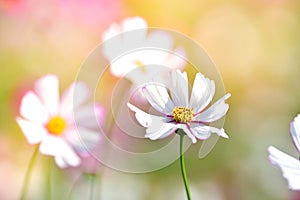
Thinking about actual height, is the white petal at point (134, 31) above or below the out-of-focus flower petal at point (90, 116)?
above

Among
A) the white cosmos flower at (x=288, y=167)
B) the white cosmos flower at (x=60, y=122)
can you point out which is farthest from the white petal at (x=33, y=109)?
the white cosmos flower at (x=288, y=167)

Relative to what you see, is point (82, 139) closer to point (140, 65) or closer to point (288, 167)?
point (140, 65)

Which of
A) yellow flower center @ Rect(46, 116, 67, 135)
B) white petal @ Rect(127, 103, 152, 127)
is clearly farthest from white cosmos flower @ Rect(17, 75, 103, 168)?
white petal @ Rect(127, 103, 152, 127)

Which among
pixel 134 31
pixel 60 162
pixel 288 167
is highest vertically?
pixel 134 31

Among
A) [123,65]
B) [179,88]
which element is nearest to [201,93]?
[179,88]

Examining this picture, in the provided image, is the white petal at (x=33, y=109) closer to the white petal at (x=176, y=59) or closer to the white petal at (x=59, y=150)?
the white petal at (x=59, y=150)

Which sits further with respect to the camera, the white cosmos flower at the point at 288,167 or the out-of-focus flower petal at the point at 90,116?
the out-of-focus flower petal at the point at 90,116

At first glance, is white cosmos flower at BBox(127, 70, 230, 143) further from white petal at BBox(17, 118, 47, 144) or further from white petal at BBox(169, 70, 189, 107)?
white petal at BBox(17, 118, 47, 144)

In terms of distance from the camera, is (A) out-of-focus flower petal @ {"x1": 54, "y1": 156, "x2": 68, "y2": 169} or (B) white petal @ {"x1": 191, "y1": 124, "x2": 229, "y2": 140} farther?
(A) out-of-focus flower petal @ {"x1": 54, "y1": 156, "x2": 68, "y2": 169}
